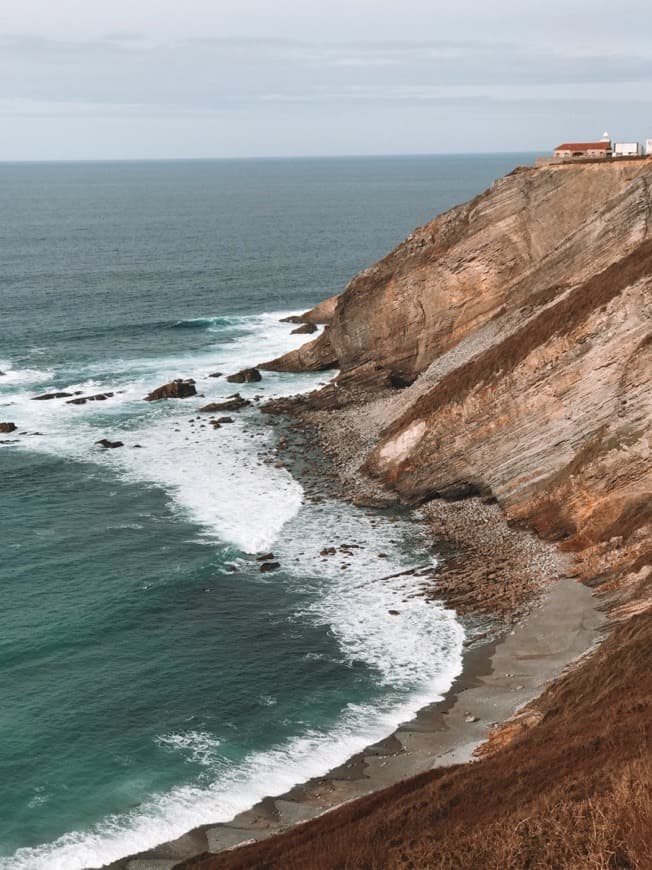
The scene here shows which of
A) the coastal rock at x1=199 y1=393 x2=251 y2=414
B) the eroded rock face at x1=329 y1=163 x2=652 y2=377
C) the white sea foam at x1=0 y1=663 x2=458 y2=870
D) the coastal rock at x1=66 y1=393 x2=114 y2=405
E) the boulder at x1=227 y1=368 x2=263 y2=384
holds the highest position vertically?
the eroded rock face at x1=329 y1=163 x2=652 y2=377

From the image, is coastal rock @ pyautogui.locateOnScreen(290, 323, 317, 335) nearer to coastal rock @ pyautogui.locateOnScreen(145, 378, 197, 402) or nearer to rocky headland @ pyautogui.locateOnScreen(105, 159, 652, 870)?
rocky headland @ pyautogui.locateOnScreen(105, 159, 652, 870)

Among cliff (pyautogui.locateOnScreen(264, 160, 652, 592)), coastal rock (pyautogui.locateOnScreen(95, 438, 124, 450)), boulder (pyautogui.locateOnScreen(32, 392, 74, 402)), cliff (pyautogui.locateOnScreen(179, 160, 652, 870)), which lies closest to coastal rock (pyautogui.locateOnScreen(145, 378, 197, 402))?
boulder (pyautogui.locateOnScreen(32, 392, 74, 402))

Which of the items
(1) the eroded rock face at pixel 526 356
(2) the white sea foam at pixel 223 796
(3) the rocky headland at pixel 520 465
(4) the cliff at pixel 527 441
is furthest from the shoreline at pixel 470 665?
(1) the eroded rock face at pixel 526 356

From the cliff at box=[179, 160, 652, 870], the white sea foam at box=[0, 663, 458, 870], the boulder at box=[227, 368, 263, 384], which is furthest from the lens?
the boulder at box=[227, 368, 263, 384]

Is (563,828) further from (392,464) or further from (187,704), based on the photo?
(392,464)

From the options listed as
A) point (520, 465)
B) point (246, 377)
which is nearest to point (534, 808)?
point (520, 465)

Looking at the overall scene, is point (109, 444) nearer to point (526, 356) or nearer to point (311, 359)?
point (311, 359)
